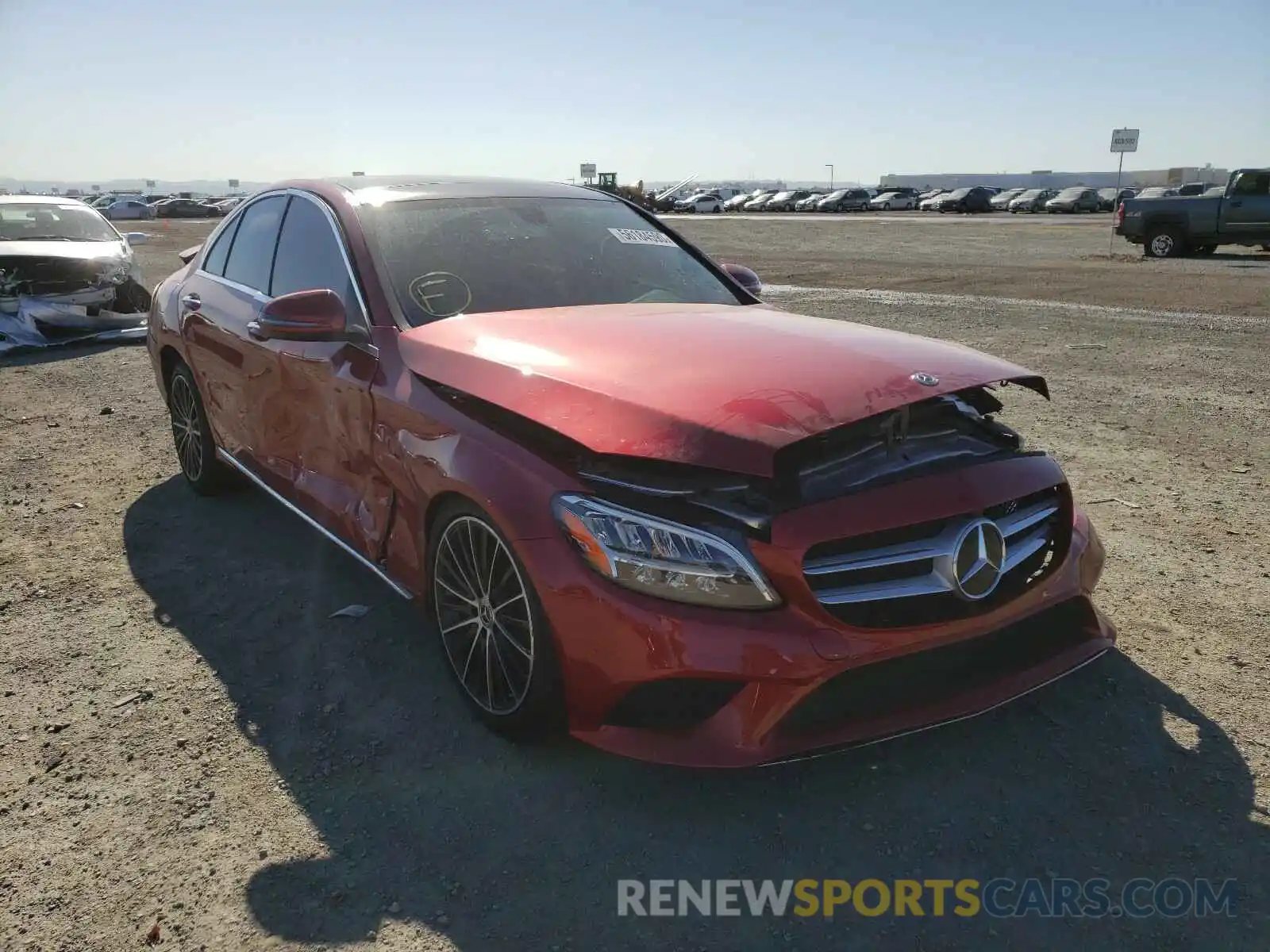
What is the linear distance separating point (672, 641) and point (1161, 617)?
2286 mm

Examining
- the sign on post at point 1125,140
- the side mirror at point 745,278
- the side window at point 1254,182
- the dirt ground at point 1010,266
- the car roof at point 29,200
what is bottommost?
the dirt ground at point 1010,266

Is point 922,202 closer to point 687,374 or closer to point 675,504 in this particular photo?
point 687,374

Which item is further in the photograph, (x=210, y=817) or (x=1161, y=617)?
(x=1161, y=617)

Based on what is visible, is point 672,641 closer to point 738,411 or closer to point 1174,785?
point 738,411

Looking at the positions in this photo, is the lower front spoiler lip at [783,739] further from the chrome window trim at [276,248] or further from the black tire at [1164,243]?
the black tire at [1164,243]

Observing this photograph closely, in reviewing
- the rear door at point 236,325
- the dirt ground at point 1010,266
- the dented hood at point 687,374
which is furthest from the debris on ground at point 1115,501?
the dirt ground at point 1010,266

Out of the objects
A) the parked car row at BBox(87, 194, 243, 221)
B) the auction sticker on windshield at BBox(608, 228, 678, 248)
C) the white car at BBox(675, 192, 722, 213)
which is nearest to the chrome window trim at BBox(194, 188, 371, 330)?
the auction sticker on windshield at BBox(608, 228, 678, 248)

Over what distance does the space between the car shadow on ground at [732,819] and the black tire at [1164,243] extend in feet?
67.6

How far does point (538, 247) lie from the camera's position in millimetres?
3926

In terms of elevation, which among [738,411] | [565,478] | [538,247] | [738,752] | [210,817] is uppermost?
[538,247]

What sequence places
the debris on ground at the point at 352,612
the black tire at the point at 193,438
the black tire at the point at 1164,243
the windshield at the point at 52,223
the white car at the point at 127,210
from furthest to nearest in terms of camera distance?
the white car at the point at 127,210 < the black tire at the point at 1164,243 < the windshield at the point at 52,223 < the black tire at the point at 193,438 < the debris on ground at the point at 352,612

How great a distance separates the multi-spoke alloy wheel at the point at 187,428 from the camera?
514 centimetres

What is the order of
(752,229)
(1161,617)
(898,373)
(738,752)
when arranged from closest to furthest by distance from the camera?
1. (738,752)
2. (898,373)
3. (1161,617)
4. (752,229)

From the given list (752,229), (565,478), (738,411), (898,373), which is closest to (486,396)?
(565,478)
